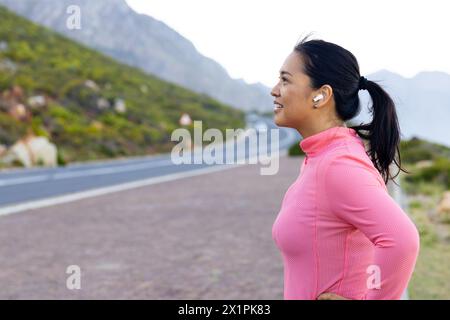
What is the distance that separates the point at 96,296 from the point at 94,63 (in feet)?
175

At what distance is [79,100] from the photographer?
41062mm

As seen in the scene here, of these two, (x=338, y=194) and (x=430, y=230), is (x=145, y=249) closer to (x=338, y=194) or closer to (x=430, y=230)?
(x=430, y=230)

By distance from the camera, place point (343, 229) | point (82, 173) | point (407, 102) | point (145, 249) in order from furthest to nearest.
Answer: point (82, 173)
point (145, 249)
point (407, 102)
point (343, 229)

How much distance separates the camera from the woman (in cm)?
157

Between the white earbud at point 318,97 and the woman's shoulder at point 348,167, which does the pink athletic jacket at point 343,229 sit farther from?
the white earbud at point 318,97

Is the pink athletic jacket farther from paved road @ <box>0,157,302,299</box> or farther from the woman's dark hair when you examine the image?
paved road @ <box>0,157,302,299</box>

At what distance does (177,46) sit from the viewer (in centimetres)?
19762

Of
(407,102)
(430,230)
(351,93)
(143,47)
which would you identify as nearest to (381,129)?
(351,93)

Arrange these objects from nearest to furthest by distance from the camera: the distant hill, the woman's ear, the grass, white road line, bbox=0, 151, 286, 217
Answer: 1. the woman's ear
2. the grass
3. white road line, bbox=0, 151, 286, 217
4. the distant hill

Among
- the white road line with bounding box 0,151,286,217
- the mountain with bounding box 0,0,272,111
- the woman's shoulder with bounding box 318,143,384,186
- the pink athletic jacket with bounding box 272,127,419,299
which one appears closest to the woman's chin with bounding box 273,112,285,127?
the pink athletic jacket with bounding box 272,127,419,299

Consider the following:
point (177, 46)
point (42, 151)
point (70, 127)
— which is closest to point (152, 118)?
point (70, 127)

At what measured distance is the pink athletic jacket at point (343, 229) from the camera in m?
1.57

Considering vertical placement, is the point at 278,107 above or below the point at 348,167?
above

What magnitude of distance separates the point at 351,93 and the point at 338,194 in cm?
41
